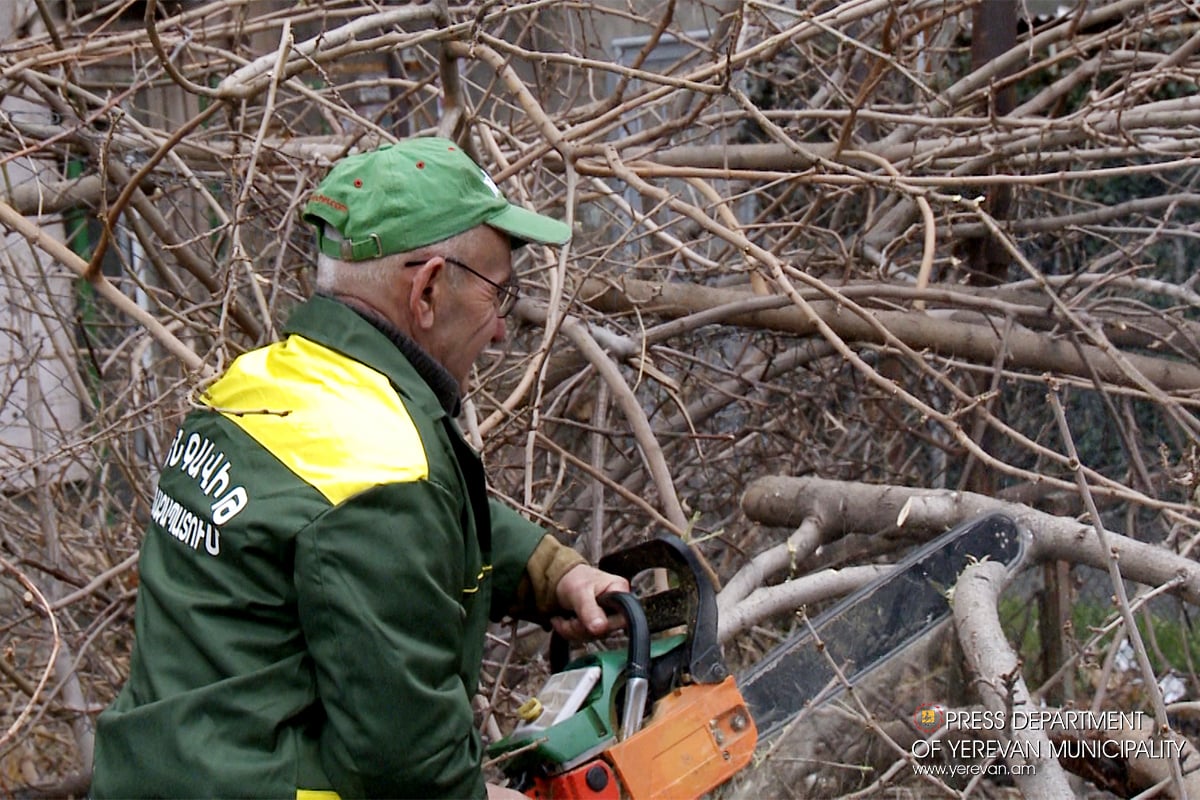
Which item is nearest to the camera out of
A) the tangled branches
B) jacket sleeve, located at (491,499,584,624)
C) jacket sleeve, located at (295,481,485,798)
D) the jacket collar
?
jacket sleeve, located at (295,481,485,798)

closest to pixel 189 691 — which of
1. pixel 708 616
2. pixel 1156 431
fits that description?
pixel 708 616

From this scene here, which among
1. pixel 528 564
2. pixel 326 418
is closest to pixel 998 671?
pixel 528 564

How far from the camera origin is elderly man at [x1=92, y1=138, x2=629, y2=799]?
72.5 inches

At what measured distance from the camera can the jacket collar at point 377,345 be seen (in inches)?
81.3

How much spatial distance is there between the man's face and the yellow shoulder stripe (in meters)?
0.25

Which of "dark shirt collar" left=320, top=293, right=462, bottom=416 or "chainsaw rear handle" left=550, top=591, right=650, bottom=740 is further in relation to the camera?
"chainsaw rear handle" left=550, top=591, right=650, bottom=740

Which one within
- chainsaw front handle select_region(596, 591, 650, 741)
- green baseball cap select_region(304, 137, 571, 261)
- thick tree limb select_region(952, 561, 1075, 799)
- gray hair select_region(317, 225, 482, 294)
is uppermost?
green baseball cap select_region(304, 137, 571, 261)

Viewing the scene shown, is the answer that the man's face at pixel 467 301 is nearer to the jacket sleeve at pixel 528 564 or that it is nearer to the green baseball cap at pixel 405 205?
the green baseball cap at pixel 405 205

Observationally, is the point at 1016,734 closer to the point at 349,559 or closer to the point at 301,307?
the point at 349,559

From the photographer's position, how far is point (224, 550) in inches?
75.6

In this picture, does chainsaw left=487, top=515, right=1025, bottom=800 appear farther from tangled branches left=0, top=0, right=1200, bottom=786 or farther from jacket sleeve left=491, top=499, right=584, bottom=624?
tangled branches left=0, top=0, right=1200, bottom=786

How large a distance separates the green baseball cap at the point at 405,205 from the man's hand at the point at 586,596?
2.28ft

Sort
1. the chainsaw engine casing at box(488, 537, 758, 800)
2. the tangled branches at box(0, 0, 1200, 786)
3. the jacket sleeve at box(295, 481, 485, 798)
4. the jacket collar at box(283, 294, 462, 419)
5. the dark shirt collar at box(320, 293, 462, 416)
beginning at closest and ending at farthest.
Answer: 1. the jacket sleeve at box(295, 481, 485, 798)
2. the jacket collar at box(283, 294, 462, 419)
3. the dark shirt collar at box(320, 293, 462, 416)
4. the chainsaw engine casing at box(488, 537, 758, 800)
5. the tangled branches at box(0, 0, 1200, 786)

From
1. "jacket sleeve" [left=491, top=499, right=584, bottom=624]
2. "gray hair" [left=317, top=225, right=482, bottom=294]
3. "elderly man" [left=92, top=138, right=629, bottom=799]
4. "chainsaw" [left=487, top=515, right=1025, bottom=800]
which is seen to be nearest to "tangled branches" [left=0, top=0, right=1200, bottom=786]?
"jacket sleeve" [left=491, top=499, right=584, bottom=624]
